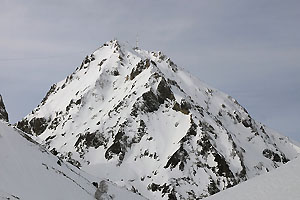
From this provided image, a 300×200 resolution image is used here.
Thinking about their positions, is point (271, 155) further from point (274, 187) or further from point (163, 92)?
point (274, 187)

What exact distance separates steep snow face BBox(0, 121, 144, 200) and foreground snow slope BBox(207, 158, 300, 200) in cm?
1676

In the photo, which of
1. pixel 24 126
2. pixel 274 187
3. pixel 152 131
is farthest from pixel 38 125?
pixel 274 187

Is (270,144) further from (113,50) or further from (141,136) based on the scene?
(113,50)

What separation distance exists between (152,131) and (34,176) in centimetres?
5679

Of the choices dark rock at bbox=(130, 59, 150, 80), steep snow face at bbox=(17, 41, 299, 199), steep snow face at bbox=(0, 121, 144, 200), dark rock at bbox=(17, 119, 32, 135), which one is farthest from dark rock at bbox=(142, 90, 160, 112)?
steep snow face at bbox=(0, 121, 144, 200)

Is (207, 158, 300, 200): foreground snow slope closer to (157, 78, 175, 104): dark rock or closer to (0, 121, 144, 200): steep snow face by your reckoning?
(0, 121, 144, 200): steep snow face

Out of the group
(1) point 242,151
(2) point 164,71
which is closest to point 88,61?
(2) point 164,71

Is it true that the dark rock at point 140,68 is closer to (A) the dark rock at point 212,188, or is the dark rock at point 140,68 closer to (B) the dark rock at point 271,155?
(B) the dark rock at point 271,155

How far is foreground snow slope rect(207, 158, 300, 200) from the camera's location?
13.2m

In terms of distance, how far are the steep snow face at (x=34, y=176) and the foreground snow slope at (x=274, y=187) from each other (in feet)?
55.0

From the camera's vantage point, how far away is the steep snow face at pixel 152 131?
7912cm

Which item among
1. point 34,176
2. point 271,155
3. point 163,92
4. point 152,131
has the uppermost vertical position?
point 163,92

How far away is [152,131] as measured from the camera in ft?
291

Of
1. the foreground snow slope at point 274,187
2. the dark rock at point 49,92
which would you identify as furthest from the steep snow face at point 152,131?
the foreground snow slope at point 274,187
